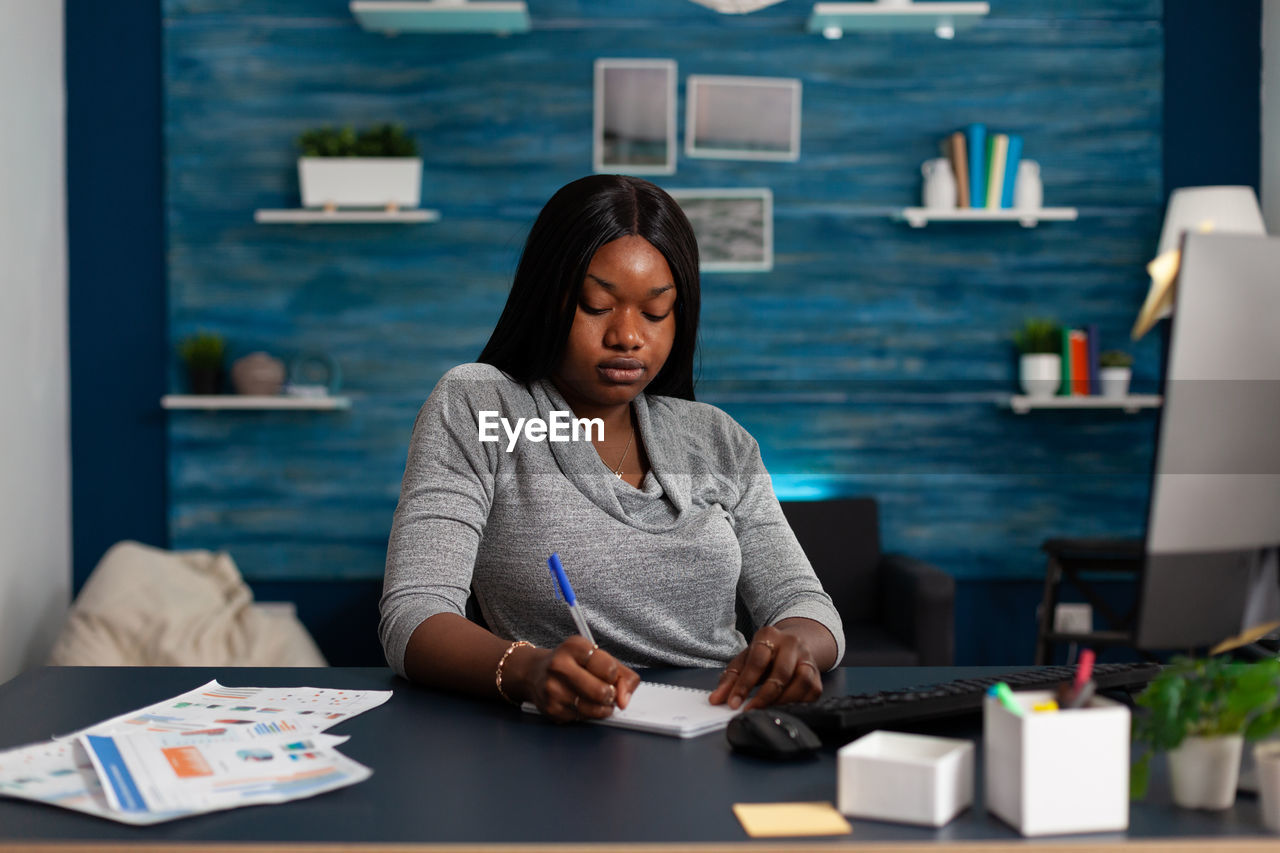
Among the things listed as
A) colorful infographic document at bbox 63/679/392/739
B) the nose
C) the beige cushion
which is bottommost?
the beige cushion

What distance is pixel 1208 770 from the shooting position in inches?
25.7

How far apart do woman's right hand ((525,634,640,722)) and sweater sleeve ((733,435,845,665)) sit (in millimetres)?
362

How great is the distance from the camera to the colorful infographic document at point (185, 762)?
26.1 inches

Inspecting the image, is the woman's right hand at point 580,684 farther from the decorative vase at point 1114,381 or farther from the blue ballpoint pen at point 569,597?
the decorative vase at point 1114,381

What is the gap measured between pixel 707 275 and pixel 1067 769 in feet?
8.95

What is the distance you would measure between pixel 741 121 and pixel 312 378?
150 centimetres

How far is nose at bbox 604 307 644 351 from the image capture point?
3.67 feet

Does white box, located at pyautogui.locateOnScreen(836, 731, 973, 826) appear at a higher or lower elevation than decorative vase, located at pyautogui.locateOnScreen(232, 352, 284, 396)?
lower

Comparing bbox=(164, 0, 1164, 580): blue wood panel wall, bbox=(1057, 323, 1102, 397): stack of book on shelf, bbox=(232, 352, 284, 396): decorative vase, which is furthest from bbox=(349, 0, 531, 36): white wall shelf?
bbox=(1057, 323, 1102, 397): stack of book on shelf

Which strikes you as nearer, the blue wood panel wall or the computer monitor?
the computer monitor

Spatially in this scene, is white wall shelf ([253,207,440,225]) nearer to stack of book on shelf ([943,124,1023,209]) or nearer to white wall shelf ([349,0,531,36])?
white wall shelf ([349,0,531,36])

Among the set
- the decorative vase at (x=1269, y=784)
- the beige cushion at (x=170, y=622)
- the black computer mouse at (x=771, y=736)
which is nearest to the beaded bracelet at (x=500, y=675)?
the black computer mouse at (x=771, y=736)

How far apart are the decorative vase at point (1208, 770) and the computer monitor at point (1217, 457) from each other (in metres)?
0.06

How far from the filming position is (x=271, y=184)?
10.5ft
